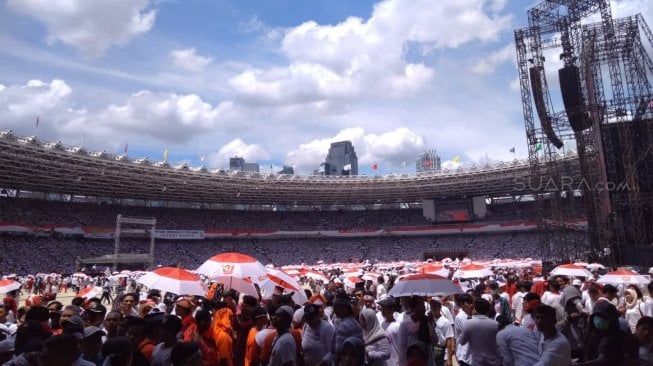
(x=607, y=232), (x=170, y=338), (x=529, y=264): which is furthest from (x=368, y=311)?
(x=529, y=264)

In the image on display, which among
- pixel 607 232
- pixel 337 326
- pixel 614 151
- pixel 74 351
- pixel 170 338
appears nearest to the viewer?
pixel 74 351

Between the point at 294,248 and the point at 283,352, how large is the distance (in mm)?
55096

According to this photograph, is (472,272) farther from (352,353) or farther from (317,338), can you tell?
(352,353)

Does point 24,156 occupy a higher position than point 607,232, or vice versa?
point 24,156

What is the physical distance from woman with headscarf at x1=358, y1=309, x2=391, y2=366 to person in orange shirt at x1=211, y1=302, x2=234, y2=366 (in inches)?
67.8

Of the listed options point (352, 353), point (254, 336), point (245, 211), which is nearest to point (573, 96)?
point (254, 336)

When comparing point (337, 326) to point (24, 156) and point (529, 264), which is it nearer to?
point (529, 264)

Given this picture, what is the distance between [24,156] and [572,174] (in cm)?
4807

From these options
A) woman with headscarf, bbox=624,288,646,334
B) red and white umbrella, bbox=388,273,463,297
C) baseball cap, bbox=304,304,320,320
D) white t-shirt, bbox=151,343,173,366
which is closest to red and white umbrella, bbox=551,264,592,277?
woman with headscarf, bbox=624,288,646,334

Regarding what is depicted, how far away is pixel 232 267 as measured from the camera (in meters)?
9.34

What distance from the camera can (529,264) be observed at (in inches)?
1239

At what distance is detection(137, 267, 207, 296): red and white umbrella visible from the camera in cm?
812

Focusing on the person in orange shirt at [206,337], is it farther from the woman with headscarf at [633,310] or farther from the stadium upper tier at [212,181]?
the stadium upper tier at [212,181]

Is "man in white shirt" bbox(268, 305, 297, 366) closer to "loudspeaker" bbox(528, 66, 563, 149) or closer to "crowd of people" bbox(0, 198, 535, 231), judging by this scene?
"loudspeaker" bbox(528, 66, 563, 149)
